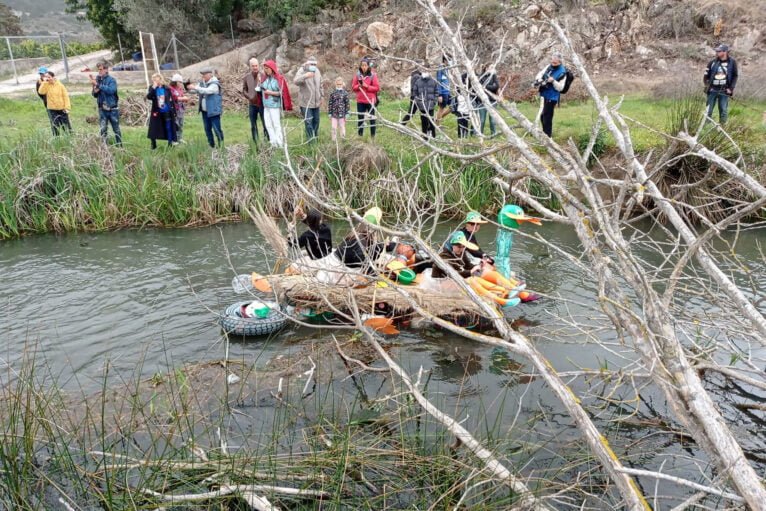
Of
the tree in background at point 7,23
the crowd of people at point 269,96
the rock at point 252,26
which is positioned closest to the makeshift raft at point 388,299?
the crowd of people at point 269,96

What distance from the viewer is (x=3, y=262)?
8.68 m

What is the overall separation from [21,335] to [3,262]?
2877 millimetres

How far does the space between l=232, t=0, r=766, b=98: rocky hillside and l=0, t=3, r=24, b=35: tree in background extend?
2906 centimetres

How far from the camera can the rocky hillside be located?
54.1 feet

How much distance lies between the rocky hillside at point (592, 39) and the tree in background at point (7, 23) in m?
29.1

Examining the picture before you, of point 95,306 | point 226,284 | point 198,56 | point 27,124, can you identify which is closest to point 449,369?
point 226,284

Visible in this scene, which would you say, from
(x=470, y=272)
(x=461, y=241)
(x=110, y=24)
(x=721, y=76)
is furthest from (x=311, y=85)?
(x=110, y=24)

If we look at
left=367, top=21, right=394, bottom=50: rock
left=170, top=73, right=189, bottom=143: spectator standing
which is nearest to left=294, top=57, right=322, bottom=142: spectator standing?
left=170, top=73, right=189, bottom=143: spectator standing

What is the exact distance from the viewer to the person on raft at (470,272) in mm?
6160

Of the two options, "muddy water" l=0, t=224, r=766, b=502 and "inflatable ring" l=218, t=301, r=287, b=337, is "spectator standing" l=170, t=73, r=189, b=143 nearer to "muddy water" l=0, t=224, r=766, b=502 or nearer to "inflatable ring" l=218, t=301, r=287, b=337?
"muddy water" l=0, t=224, r=766, b=502

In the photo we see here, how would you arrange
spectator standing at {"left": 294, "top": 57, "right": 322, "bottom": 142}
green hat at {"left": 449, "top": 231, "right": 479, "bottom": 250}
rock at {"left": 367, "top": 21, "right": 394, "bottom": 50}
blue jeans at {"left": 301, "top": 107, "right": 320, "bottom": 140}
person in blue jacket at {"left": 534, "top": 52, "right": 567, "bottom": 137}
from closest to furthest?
green hat at {"left": 449, "top": 231, "right": 479, "bottom": 250} → person in blue jacket at {"left": 534, "top": 52, "right": 567, "bottom": 137} → blue jeans at {"left": 301, "top": 107, "right": 320, "bottom": 140} → spectator standing at {"left": 294, "top": 57, "right": 322, "bottom": 142} → rock at {"left": 367, "top": 21, "right": 394, "bottom": 50}

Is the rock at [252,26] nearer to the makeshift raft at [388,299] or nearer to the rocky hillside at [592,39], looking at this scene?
the rocky hillside at [592,39]

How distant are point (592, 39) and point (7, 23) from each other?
1554 inches

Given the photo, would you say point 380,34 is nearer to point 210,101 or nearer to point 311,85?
point 311,85
